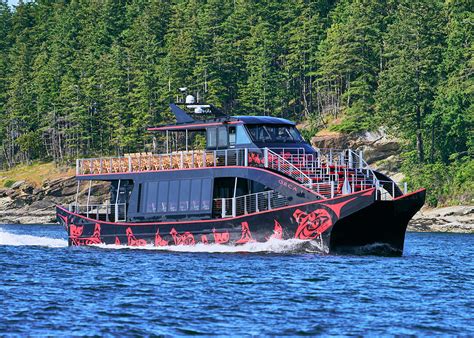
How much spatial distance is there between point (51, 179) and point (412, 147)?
39.1 m

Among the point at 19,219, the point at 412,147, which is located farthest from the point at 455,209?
the point at 19,219

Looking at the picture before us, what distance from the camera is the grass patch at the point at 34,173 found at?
4167 inches

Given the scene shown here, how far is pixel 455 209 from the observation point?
70.7 m

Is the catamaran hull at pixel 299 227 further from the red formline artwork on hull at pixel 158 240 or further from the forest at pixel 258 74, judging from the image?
the forest at pixel 258 74

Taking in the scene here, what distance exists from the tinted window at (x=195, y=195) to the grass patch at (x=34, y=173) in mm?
62838

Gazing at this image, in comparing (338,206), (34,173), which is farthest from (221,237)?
(34,173)

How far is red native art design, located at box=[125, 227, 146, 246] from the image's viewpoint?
4370 centimetres

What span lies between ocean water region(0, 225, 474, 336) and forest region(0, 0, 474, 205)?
132 feet

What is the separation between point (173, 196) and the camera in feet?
142

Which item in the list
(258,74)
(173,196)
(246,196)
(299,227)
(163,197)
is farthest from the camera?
(258,74)

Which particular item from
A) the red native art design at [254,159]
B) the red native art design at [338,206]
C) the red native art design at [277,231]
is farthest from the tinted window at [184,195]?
the red native art design at [338,206]

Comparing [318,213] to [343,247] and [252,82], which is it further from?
[252,82]

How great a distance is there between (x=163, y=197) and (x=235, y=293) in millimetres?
16175

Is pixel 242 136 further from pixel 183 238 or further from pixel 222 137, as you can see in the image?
pixel 183 238
